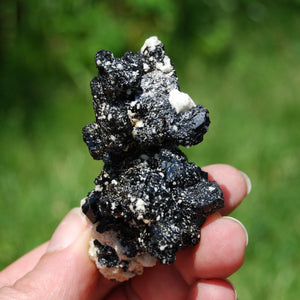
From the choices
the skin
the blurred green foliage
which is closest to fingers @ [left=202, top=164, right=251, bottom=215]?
the skin

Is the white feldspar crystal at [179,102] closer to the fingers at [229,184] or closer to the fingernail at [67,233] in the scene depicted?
the fingers at [229,184]

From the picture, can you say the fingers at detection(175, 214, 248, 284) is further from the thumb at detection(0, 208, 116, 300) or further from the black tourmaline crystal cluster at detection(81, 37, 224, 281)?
the thumb at detection(0, 208, 116, 300)

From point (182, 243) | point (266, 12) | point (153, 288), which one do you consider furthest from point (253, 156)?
point (266, 12)

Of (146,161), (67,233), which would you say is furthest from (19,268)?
(146,161)

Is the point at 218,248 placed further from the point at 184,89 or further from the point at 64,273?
the point at 184,89

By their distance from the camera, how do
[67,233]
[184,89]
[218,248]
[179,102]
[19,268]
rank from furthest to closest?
1. [184,89]
2. [19,268]
3. [67,233]
4. [218,248]
5. [179,102]

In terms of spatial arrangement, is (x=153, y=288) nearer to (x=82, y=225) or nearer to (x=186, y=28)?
(x=82, y=225)
